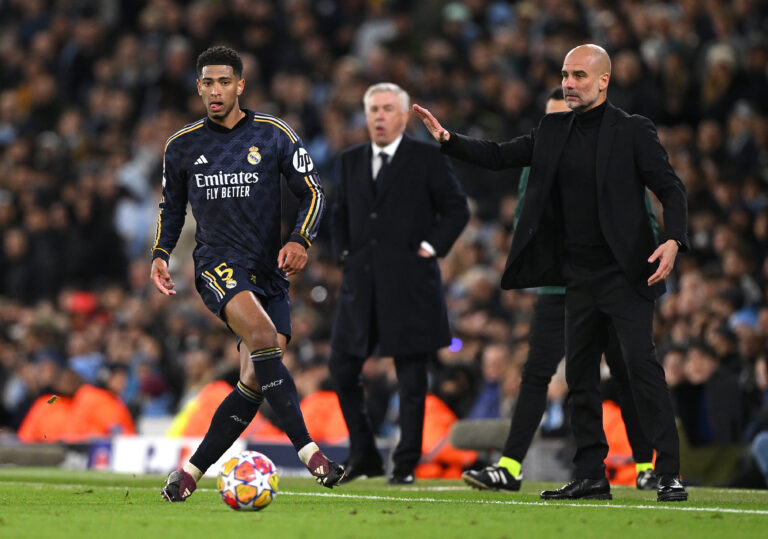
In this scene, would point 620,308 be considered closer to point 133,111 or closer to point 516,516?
point 516,516

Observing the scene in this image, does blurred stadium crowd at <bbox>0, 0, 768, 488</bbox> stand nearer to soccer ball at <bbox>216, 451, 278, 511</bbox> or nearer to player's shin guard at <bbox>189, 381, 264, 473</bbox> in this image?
player's shin guard at <bbox>189, 381, 264, 473</bbox>

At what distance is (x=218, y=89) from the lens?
699 cm

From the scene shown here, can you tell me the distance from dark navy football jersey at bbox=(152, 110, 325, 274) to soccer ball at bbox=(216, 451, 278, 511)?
47.2 inches

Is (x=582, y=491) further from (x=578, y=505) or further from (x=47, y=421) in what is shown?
(x=47, y=421)

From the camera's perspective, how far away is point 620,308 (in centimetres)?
699

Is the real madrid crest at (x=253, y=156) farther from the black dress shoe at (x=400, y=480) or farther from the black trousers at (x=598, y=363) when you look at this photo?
the black dress shoe at (x=400, y=480)

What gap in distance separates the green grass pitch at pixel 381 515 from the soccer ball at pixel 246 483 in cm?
8

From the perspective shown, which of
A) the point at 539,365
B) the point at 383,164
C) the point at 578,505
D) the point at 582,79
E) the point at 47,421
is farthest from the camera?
the point at 47,421

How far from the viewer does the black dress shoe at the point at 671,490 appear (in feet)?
22.1

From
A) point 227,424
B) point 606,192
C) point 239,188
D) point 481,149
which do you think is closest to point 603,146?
point 606,192

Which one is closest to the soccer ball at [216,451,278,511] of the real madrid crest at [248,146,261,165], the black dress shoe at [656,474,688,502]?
the real madrid crest at [248,146,261,165]

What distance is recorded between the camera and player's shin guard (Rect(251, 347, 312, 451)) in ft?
21.7

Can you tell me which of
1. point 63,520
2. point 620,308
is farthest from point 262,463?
point 620,308

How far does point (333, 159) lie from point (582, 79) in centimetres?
988
